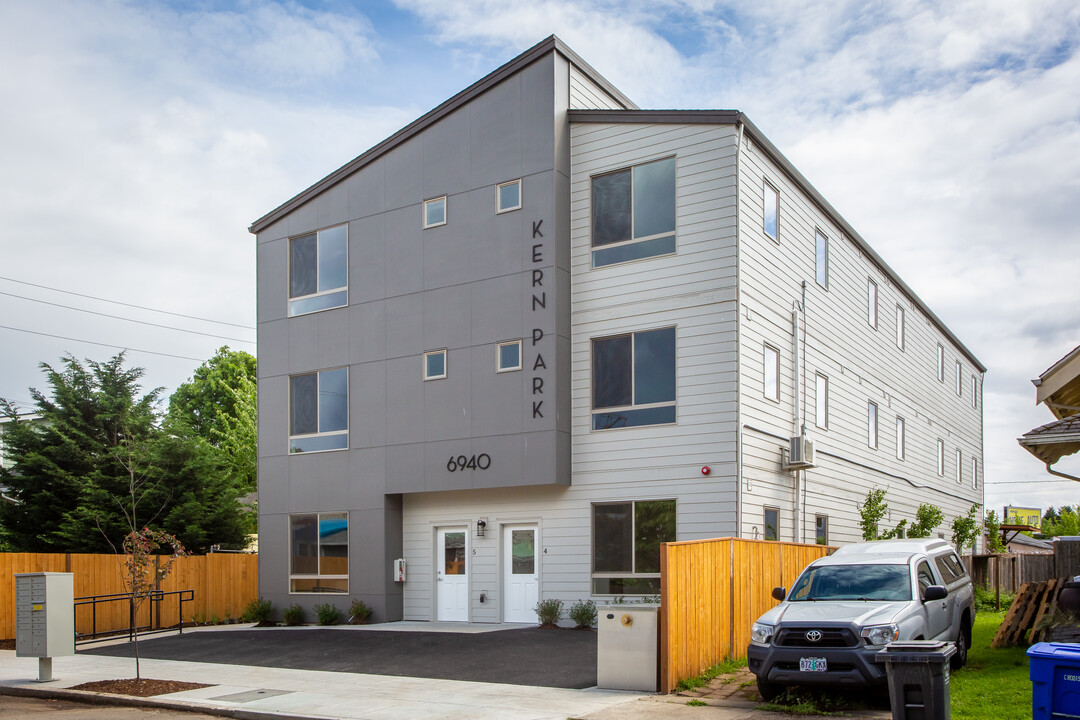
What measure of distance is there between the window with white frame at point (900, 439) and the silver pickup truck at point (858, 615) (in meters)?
15.0

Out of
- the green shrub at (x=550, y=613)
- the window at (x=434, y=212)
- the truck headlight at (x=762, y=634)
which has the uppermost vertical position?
the window at (x=434, y=212)

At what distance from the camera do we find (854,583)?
39.0ft

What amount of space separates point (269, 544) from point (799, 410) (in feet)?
41.0

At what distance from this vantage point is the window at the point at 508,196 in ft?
65.7

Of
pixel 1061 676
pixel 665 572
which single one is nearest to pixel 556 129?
pixel 665 572

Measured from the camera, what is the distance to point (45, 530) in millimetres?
27828

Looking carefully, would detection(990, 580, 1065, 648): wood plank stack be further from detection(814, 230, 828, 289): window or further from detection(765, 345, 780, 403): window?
detection(814, 230, 828, 289): window

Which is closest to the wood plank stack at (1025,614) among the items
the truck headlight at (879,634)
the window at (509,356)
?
the truck headlight at (879,634)

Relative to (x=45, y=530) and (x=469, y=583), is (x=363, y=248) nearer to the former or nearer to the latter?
(x=469, y=583)

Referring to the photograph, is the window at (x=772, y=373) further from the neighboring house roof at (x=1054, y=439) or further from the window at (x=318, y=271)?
the window at (x=318, y=271)

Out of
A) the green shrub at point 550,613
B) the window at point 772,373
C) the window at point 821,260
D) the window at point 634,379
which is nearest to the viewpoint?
the window at point 634,379

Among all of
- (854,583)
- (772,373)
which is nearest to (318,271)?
(772,373)

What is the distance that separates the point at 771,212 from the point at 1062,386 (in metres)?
7.96

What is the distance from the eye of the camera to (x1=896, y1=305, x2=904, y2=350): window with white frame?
1132 inches
